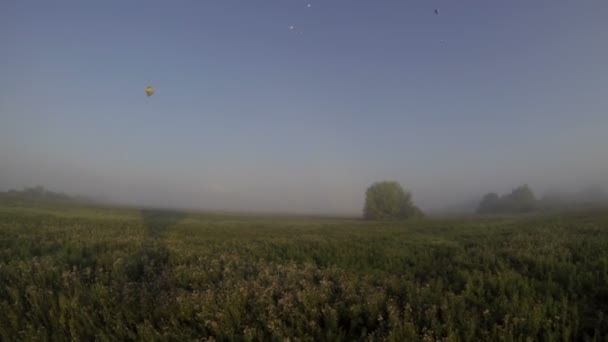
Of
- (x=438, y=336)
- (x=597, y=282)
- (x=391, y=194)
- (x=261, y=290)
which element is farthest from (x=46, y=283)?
(x=391, y=194)

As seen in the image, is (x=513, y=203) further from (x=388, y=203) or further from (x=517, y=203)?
(x=388, y=203)

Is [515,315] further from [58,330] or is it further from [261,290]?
[58,330]

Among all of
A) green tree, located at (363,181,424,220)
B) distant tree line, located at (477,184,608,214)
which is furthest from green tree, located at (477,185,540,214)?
green tree, located at (363,181,424,220)

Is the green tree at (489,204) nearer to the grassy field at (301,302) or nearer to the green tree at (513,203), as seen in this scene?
the green tree at (513,203)

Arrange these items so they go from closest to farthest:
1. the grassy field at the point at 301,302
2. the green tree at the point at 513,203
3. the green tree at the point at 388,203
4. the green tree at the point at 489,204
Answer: the grassy field at the point at 301,302
the green tree at the point at 388,203
the green tree at the point at 513,203
the green tree at the point at 489,204

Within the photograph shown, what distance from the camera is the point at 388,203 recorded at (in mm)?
85375

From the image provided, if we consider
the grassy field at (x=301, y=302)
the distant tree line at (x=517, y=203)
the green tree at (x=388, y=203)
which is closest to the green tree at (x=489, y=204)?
the distant tree line at (x=517, y=203)

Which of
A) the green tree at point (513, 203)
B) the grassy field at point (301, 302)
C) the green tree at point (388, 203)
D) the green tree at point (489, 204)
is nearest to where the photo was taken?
the grassy field at point (301, 302)

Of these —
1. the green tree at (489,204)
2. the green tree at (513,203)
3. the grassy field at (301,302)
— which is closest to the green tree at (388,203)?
the green tree at (513,203)

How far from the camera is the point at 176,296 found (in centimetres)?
754

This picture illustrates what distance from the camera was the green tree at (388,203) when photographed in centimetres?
8485

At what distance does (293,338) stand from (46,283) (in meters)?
7.33

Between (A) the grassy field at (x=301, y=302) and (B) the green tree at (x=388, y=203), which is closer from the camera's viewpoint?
(A) the grassy field at (x=301, y=302)

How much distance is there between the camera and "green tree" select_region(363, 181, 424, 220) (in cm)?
8485
